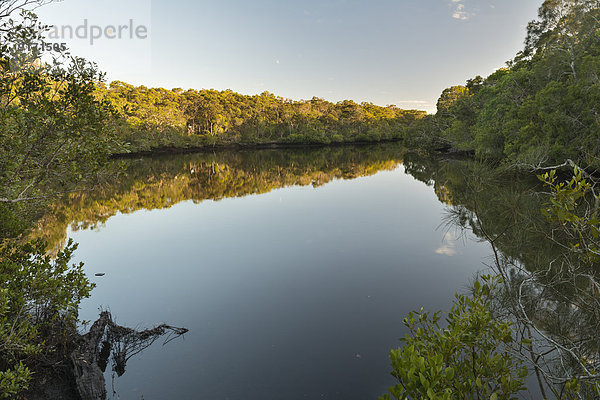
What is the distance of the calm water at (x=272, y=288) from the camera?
22.0 ft

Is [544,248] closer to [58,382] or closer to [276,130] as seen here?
[58,382]

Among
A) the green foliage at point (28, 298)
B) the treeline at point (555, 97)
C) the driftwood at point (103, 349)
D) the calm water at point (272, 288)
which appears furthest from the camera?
the treeline at point (555, 97)

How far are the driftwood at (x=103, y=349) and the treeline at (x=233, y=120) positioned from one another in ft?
183

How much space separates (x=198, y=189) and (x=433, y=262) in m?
24.8

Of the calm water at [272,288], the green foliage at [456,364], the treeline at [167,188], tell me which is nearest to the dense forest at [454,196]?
the green foliage at [456,364]

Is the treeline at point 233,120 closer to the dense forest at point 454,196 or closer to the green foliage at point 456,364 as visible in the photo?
the dense forest at point 454,196

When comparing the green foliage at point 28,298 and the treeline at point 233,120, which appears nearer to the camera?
the green foliage at point 28,298

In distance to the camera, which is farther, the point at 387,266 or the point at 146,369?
the point at 387,266

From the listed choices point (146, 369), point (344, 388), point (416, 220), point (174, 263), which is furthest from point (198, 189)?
point (344, 388)

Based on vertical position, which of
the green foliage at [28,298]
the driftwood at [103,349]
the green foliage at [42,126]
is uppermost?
→ the green foliage at [42,126]

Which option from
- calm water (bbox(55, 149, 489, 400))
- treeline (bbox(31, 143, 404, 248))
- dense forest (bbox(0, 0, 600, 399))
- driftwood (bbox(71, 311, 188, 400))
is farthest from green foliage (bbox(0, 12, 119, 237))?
treeline (bbox(31, 143, 404, 248))

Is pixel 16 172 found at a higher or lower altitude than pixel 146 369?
higher

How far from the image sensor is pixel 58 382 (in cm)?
587

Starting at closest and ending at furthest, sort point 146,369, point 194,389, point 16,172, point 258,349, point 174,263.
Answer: point 16,172 → point 194,389 → point 146,369 → point 258,349 → point 174,263
